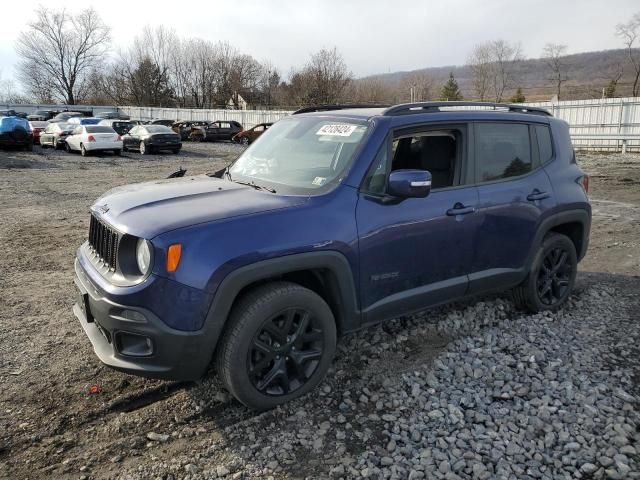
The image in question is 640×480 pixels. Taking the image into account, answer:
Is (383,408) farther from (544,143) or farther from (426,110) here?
(544,143)

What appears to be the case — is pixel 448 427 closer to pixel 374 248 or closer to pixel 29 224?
pixel 374 248

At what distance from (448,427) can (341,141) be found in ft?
6.77

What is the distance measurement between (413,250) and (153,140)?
964 inches

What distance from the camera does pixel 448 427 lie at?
3182 mm

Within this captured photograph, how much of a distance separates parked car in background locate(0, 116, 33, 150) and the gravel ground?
75.8 feet

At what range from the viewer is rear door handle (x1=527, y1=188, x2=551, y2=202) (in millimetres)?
4564

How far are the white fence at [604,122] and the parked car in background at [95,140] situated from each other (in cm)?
1948

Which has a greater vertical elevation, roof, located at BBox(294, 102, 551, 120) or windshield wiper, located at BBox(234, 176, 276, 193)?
roof, located at BBox(294, 102, 551, 120)

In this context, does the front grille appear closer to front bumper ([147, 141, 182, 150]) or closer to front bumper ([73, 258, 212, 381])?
front bumper ([73, 258, 212, 381])

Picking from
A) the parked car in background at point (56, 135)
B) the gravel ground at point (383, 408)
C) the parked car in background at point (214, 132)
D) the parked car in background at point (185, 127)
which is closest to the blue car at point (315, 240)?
the gravel ground at point (383, 408)

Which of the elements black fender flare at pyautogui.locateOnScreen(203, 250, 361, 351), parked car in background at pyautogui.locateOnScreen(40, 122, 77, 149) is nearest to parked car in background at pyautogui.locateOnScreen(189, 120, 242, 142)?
parked car in background at pyautogui.locateOnScreen(40, 122, 77, 149)

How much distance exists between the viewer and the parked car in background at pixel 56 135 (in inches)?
1091

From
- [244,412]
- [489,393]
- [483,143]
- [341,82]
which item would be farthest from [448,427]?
[341,82]

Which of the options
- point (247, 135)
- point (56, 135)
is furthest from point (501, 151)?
point (247, 135)
